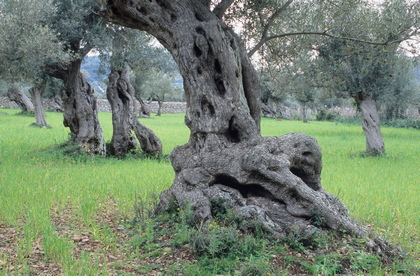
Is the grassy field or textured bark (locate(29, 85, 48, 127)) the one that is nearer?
the grassy field

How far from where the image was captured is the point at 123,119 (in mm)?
15742

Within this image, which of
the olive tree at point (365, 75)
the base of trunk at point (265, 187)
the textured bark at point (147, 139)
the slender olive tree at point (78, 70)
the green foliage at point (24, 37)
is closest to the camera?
the base of trunk at point (265, 187)

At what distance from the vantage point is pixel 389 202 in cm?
879

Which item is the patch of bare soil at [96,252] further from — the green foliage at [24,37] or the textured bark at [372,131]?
the textured bark at [372,131]

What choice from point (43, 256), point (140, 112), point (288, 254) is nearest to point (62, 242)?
point (43, 256)


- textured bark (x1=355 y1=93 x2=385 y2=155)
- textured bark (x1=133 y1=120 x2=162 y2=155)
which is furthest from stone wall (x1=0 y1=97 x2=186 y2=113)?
textured bark (x1=355 y1=93 x2=385 y2=155)

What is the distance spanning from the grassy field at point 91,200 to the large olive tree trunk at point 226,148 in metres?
1.45

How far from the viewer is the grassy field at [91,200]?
5359 mm

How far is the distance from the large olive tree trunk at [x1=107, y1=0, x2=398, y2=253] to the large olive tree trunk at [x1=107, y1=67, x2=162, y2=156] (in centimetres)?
790

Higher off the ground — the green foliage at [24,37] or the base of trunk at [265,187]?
the green foliage at [24,37]

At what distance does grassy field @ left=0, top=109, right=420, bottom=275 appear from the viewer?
17.6 feet

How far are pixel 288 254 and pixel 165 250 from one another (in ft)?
5.90

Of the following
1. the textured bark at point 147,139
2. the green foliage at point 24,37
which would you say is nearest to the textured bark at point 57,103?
the textured bark at point 147,139

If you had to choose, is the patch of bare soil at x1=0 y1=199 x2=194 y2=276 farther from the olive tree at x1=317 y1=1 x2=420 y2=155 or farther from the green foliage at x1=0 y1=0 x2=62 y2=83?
the olive tree at x1=317 y1=1 x2=420 y2=155
